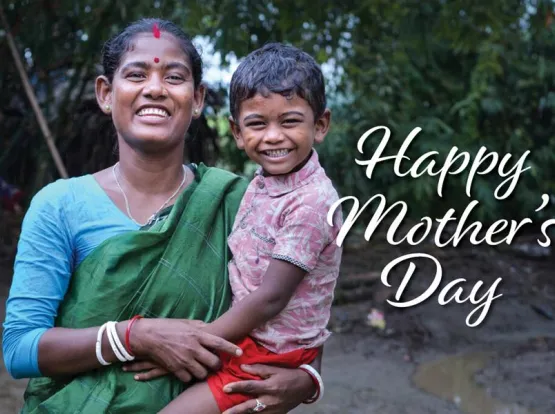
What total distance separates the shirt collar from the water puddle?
3082 millimetres

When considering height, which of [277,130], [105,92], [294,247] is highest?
[105,92]

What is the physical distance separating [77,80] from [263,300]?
15.4 ft

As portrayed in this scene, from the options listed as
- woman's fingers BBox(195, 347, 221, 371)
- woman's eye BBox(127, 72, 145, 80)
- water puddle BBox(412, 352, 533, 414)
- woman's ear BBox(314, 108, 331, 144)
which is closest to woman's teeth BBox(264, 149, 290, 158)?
woman's ear BBox(314, 108, 331, 144)

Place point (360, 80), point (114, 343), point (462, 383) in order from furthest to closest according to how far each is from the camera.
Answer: point (360, 80)
point (462, 383)
point (114, 343)

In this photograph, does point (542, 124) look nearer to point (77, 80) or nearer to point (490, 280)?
point (490, 280)

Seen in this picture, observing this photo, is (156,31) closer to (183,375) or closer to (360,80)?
(183,375)

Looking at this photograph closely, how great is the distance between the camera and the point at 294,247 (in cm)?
175

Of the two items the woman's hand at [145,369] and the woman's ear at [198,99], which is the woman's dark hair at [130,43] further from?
the woman's hand at [145,369]

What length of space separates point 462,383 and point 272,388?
3.45 metres

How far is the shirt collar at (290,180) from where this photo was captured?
1.85 metres

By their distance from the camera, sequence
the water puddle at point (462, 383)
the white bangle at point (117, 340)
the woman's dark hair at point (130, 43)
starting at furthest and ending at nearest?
1. the water puddle at point (462, 383)
2. the woman's dark hair at point (130, 43)
3. the white bangle at point (117, 340)

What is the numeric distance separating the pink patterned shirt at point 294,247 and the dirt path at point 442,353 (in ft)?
8.93

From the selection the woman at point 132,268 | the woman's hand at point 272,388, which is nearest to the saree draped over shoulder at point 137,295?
the woman at point 132,268

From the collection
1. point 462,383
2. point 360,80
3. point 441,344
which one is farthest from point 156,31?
point 441,344
